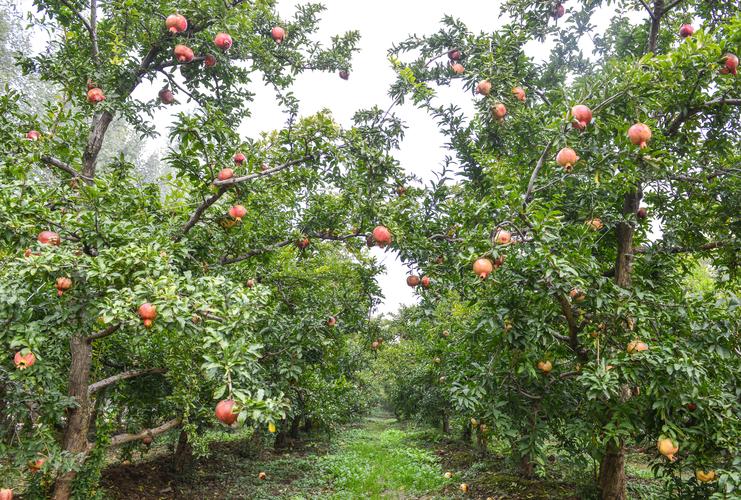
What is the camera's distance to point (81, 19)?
4672mm

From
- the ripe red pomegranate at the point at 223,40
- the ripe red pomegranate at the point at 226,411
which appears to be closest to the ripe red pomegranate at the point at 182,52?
the ripe red pomegranate at the point at 223,40

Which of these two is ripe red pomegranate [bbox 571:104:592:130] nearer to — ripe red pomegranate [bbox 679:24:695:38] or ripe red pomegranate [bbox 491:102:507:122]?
ripe red pomegranate [bbox 491:102:507:122]

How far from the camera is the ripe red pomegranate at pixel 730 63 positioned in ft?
11.3

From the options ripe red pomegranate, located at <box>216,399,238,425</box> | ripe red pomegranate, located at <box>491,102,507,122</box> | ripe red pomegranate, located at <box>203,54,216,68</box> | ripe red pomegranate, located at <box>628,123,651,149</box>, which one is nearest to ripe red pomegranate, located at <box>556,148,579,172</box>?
ripe red pomegranate, located at <box>628,123,651,149</box>

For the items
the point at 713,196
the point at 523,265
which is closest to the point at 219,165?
the point at 523,265

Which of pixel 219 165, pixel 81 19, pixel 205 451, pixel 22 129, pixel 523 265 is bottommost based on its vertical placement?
pixel 205 451

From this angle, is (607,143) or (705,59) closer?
(705,59)

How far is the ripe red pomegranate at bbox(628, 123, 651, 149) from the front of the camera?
3154mm

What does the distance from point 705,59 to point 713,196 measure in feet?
4.54

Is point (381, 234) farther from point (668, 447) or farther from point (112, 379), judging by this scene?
point (112, 379)

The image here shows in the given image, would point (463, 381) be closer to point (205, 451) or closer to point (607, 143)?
point (607, 143)

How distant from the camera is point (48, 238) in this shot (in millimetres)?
3254

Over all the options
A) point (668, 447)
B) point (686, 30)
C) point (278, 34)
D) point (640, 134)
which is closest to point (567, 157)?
point (640, 134)

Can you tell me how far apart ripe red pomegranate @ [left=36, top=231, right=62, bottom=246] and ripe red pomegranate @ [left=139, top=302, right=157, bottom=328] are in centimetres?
118
